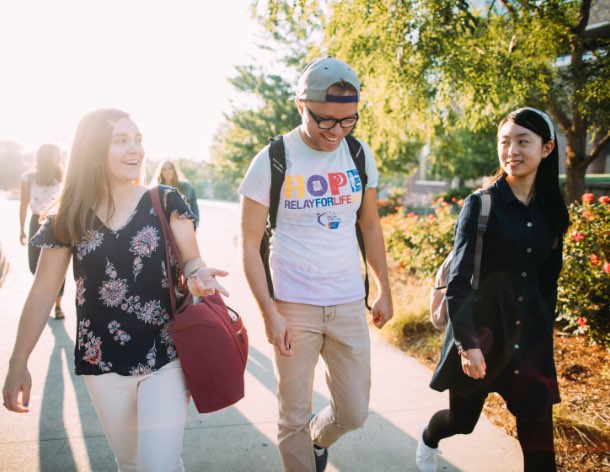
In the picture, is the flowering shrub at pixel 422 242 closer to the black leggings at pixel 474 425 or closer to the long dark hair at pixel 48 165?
the black leggings at pixel 474 425

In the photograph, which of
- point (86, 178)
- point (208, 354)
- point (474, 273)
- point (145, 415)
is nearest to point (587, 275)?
point (474, 273)

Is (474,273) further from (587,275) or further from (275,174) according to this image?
(587,275)

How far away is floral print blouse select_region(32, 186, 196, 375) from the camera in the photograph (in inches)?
78.5

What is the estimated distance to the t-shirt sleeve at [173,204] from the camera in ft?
6.86

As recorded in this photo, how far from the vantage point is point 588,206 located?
5195 mm

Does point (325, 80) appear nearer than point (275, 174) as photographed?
Yes

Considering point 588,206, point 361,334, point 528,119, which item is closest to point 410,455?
point 361,334

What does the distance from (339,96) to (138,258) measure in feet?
3.86

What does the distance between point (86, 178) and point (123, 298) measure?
0.57 metres

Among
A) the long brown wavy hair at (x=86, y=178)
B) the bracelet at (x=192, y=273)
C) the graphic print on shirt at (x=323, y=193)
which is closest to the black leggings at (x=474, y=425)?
the graphic print on shirt at (x=323, y=193)

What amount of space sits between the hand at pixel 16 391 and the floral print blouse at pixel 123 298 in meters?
0.22

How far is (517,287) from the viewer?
90.7 inches

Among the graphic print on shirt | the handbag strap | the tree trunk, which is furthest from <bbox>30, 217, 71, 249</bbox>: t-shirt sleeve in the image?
the tree trunk

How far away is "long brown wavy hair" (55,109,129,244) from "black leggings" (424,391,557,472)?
78.5 inches
